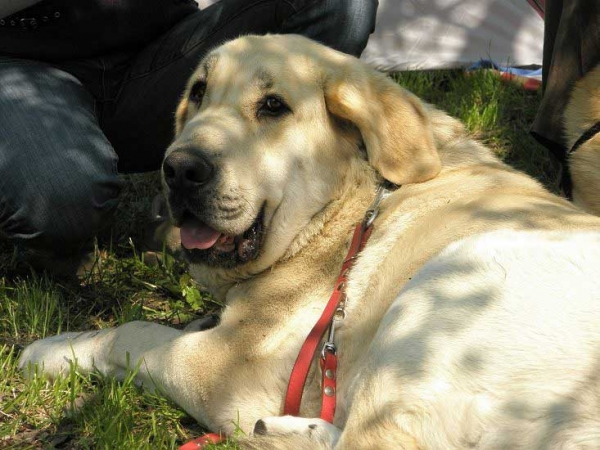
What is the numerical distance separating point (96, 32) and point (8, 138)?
0.75 m

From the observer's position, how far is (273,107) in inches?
131

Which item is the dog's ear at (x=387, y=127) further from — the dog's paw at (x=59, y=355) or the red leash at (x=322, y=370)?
the dog's paw at (x=59, y=355)

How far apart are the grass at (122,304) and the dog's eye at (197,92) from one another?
106cm

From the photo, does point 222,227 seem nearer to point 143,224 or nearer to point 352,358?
point 352,358

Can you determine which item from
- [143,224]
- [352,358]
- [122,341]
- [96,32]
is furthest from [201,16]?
[352,358]

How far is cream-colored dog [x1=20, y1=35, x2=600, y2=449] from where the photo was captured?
2303 mm

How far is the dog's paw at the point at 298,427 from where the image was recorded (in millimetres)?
2625

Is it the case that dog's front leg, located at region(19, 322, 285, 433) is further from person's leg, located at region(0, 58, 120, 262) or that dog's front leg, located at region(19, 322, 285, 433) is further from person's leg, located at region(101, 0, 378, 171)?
person's leg, located at region(101, 0, 378, 171)

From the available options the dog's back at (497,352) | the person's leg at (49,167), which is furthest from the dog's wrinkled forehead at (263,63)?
the dog's back at (497,352)

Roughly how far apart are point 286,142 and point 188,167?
0.44m

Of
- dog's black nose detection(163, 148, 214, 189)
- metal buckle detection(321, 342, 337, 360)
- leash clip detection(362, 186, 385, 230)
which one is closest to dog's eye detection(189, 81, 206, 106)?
dog's black nose detection(163, 148, 214, 189)

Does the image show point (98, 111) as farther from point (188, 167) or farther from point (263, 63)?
point (188, 167)

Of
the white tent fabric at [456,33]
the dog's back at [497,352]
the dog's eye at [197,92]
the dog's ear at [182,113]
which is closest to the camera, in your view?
the dog's back at [497,352]

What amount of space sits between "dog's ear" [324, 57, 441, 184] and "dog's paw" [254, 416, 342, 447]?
1.04 metres
